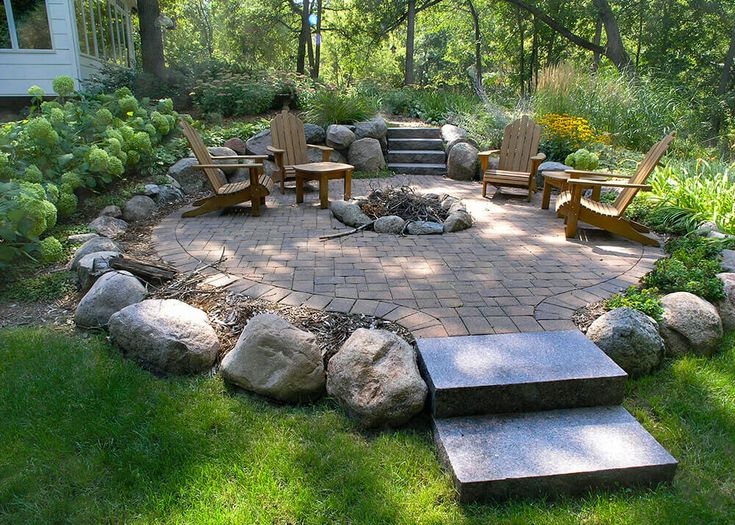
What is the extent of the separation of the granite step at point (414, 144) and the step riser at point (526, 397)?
6.74 meters

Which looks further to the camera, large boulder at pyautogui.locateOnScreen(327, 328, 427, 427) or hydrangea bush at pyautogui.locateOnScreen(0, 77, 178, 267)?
hydrangea bush at pyautogui.locateOnScreen(0, 77, 178, 267)

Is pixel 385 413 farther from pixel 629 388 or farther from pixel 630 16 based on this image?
pixel 630 16

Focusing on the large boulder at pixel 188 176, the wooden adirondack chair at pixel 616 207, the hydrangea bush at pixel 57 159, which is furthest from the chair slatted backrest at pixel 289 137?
the wooden adirondack chair at pixel 616 207

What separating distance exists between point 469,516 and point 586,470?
499 millimetres

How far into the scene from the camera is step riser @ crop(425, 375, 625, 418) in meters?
2.21

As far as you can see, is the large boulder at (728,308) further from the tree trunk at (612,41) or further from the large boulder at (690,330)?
the tree trunk at (612,41)

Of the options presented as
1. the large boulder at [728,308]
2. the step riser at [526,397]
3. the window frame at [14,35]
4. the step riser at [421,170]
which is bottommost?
the step riser at [526,397]

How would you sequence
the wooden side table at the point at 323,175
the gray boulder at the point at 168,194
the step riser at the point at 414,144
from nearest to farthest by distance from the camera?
1. the wooden side table at the point at 323,175
2. the gray boulder at the point at 168,194
3. the step riser at the point at 414,144

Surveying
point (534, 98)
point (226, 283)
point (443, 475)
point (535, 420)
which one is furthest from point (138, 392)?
point (534, 98)

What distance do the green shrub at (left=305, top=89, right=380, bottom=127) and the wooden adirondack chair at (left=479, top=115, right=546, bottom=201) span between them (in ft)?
9.78

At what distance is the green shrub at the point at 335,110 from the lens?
8281 mm

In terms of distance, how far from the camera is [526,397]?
2.26 meters

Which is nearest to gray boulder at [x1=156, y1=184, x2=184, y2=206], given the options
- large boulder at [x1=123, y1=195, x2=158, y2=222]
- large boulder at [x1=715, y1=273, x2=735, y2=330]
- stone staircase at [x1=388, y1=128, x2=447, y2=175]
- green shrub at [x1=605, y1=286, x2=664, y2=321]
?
large boulder at [x1=123, y1=195, x2=158, y2=222]

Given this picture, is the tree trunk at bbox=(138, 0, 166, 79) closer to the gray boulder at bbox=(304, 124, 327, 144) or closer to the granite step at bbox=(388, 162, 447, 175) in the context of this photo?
the gray boulder at bbox=(304, 124, 327, 144)
